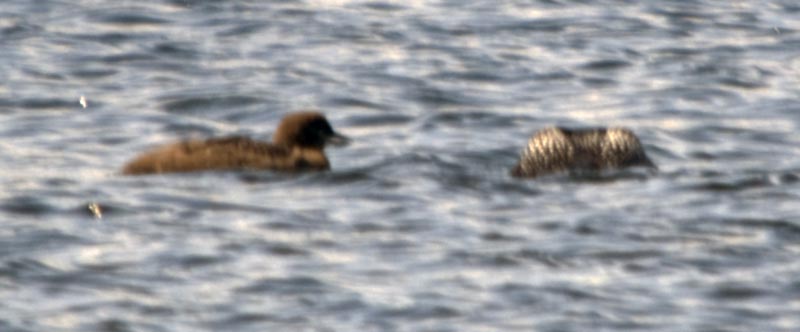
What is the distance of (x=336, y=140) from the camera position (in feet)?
45.5

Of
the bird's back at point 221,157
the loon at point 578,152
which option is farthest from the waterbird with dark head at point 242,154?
the loon at point 578,152

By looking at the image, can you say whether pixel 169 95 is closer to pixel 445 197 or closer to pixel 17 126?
pixel 17 126

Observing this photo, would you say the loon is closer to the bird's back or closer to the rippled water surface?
the rippled water surface

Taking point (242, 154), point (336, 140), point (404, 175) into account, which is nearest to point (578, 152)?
point (404, 175)

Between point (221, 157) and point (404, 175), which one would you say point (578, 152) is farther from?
point (221, 157)

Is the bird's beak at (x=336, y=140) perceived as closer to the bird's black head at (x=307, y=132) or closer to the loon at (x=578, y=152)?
the bird's black head at (x=307, y=132)

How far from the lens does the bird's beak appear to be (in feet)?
45.3

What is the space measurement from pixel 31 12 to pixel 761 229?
856cm

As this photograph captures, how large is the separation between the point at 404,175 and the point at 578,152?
102 centimetres

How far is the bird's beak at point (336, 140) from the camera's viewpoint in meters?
13.8

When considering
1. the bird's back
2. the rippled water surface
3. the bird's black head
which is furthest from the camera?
the bird's black head

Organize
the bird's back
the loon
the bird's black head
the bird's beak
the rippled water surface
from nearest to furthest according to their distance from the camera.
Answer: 1. the rippled water surface
2. the bird's back
3. the loon
4. the bird's black head
5. the bird's beak

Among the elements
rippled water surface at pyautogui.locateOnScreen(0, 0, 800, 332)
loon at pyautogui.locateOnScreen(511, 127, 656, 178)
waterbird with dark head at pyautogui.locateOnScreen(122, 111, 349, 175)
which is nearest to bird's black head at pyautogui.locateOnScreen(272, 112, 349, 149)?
waterbird with dark head at pyautogui.locateOnScreen(122, 111, 349, 175)

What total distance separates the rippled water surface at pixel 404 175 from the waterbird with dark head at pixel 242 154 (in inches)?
3.1
